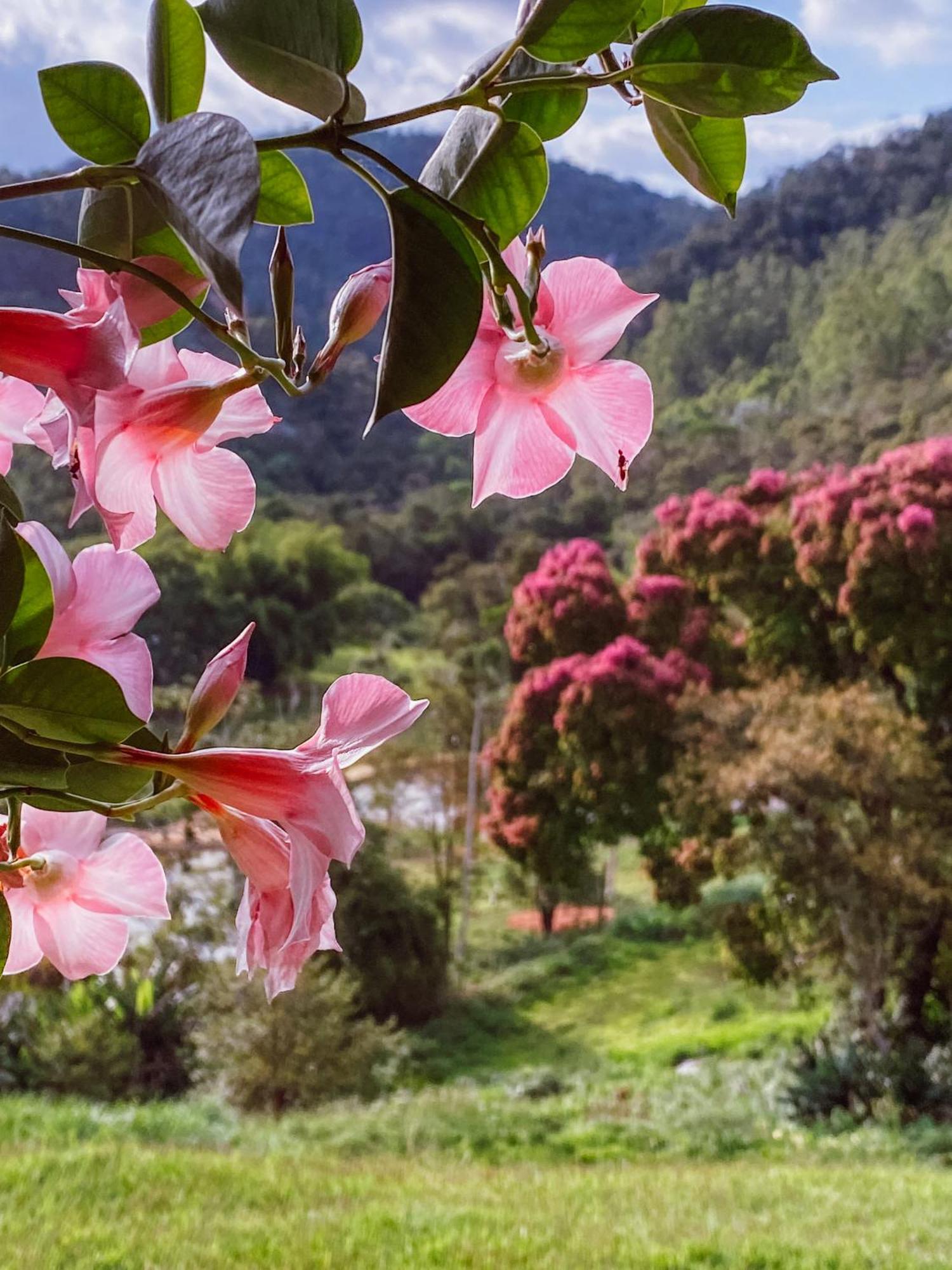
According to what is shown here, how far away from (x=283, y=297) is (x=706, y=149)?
0.08 meters

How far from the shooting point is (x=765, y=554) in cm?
407

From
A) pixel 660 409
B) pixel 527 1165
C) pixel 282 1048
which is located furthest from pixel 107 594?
pixel 660 409

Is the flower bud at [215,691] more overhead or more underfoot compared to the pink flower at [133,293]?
more underfoot

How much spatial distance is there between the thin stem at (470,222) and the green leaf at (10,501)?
0.07 meters

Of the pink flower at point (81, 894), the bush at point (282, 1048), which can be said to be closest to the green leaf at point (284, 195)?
the pink flower at point (81, 894)

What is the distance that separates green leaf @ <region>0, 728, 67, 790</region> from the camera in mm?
180

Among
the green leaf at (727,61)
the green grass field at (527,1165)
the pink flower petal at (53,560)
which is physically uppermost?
the green leaf at (727,61)

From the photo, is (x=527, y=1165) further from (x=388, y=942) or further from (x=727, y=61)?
(x=727, y=61)

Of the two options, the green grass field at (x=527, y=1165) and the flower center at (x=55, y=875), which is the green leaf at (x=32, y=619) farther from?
the green grass field at (x=527, y=1165)

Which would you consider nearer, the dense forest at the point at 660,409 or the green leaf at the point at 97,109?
the green leaf at the point at 97,109

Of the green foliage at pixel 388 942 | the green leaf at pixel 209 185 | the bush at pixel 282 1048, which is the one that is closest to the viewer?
the green leaf at pixel 209 185

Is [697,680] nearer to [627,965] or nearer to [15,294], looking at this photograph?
[627,965]

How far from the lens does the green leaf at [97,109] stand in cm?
18

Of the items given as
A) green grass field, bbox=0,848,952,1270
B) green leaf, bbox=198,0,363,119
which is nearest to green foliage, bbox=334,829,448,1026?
green grass field, bbox=0,848,952,1270
